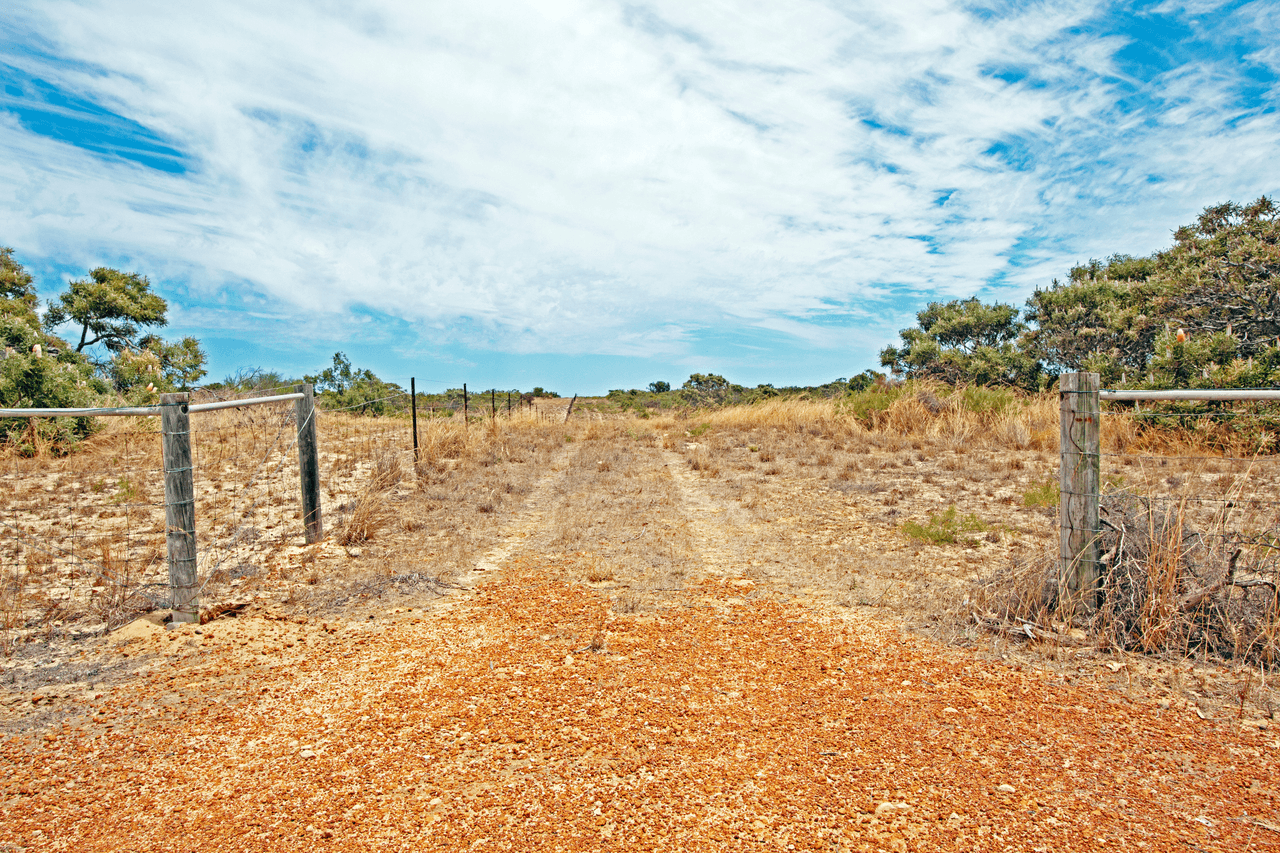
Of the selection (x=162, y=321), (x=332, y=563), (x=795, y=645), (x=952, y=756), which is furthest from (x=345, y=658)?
(x=162, y=321)

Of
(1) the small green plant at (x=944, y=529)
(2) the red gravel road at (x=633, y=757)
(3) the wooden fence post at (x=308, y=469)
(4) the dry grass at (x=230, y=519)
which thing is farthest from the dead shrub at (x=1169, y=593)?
(3) the wooden fence post at (x=308, y=469)

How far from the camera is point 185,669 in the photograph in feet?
13.1

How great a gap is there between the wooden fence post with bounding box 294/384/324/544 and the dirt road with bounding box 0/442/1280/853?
238 centimetres

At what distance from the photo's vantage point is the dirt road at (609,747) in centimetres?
245

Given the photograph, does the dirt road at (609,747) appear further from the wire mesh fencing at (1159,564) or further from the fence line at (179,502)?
the wire mesh fencing at (1159,564)

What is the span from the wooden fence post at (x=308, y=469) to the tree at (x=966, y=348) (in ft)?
56.1

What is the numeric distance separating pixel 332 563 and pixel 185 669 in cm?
231

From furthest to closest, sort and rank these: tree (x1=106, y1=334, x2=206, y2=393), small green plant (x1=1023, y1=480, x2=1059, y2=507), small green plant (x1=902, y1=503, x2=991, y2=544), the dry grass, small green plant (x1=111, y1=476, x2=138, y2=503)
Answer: tree (x1=106, y1=334, x2=206, y2=393) < small green plant (x1=111, y1=476, x2=138, y2=503) < small green plant (x1=1023, y1=480, x2=1059, y2=507) < small green plant (x1=902, y1=503, x2=991, y2=544) < the dry grass

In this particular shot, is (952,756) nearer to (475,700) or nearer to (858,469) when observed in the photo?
(475,700)

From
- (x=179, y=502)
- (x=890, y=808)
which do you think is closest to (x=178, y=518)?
(x=179, y=502)

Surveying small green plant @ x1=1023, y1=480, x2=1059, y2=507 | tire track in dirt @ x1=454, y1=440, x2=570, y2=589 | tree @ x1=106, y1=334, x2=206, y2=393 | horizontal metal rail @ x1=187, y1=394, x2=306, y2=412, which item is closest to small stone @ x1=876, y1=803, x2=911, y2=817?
tire track in dirt @ x1=454, y1=440, x2=570, y2=589

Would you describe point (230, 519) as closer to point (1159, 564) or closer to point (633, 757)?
point (633, 757)

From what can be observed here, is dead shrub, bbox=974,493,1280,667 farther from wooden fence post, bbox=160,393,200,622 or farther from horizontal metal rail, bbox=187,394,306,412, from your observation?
horizontal metal rail, bbox=187,394,306,412

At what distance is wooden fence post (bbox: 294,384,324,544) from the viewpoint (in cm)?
694
